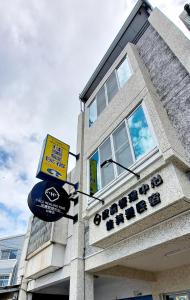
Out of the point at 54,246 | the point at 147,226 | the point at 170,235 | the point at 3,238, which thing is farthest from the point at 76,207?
the point at 3,238

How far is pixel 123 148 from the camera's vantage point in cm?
568

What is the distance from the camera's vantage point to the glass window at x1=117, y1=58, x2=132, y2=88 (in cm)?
705

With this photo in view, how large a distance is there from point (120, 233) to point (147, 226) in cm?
64

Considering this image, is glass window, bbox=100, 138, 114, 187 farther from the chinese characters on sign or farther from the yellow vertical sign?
the yellow vertical sign

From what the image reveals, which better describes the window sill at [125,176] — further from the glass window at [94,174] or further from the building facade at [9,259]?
the building facade at [9,259]

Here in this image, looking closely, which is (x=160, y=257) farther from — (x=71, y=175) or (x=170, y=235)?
(x=71, y=175)

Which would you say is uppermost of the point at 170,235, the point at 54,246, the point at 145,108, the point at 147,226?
the point at 145,108

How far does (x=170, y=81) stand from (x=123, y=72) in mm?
2477

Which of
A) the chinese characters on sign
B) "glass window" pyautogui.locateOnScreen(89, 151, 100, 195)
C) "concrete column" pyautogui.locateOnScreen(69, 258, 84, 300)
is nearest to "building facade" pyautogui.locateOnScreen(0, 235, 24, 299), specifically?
"concrete column" pyautogui.locateOnScreen(69, 258, 84, 300)

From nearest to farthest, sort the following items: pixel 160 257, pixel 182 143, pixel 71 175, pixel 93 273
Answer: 1. pixel 182 143
2. pixel 160 257
3. pixel 93 273
4. pixel 71 175

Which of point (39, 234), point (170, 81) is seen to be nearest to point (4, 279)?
point (39, 234)

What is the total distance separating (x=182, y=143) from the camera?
4434 mm

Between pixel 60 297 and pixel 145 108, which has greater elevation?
pixel 145 108

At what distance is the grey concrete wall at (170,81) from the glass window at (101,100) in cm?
202
